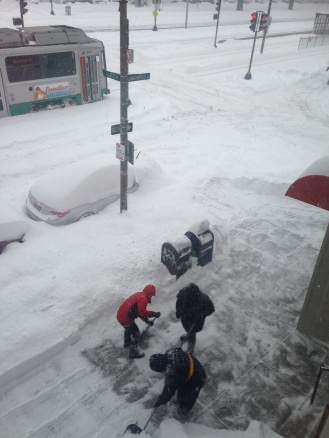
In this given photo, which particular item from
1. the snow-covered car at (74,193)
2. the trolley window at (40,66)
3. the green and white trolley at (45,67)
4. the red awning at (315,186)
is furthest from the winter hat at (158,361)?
the trolley window at (40,66)

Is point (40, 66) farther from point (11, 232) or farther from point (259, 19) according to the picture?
point (259, 19)

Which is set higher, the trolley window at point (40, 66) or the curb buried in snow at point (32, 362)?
the trolley window at point (40, 66)

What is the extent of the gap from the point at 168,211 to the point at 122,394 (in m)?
5.23

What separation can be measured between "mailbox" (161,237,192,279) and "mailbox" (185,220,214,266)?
7.6 inches

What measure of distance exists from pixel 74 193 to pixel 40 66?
394 inches

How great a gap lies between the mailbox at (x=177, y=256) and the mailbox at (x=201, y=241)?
19 cm

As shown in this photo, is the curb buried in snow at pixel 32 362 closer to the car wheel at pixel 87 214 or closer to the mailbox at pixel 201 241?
the mailbox at pixel 201 241

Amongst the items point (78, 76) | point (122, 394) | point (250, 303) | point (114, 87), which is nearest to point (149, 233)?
point (250, 303)

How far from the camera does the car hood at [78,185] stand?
9.09 metres

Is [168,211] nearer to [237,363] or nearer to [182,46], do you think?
[237,363]

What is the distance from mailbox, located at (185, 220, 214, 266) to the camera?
7879 millimetres

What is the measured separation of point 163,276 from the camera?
787cm

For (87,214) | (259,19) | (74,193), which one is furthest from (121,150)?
(259,19)

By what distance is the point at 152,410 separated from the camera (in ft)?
17.6
